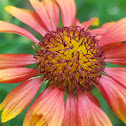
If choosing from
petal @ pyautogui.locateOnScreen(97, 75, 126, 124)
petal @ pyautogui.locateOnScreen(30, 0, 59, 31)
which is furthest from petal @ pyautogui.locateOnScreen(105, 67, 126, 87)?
petal @ pyautogui.locateOnScreen(30, 0, 59, 31)

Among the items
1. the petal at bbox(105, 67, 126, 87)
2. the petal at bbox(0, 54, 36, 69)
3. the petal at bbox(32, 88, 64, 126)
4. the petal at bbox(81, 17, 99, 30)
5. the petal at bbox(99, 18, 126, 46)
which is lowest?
the petal at bbox(32, 88, 64, 126)

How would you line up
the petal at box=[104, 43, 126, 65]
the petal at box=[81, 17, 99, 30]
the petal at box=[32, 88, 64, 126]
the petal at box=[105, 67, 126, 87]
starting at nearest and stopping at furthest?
the petal at box=[32, 88, 64, 126]
the petal at box=[105, 67, 126, 87]
the petal at box=[104, 43, 126, 65]
the petal at box=[81, 17, 99, 30]

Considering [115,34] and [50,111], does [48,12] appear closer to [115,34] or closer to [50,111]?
[115,34]

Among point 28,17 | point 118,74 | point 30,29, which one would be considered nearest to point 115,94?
point 118,74

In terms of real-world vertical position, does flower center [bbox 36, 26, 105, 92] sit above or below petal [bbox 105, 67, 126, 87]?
above

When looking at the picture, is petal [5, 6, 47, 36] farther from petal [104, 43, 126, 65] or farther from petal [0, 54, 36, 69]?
petal [104, 43, 126, 65]

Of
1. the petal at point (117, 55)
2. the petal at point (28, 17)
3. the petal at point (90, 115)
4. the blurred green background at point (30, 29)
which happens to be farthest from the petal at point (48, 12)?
the petal at point (90, 115)

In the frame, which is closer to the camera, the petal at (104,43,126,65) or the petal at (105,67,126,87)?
the petal at (105,67,126,87)

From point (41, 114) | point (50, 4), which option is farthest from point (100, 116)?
point (50, 4)

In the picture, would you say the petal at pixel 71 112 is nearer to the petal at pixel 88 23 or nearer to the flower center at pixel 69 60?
the flower center at pixel 69 60
